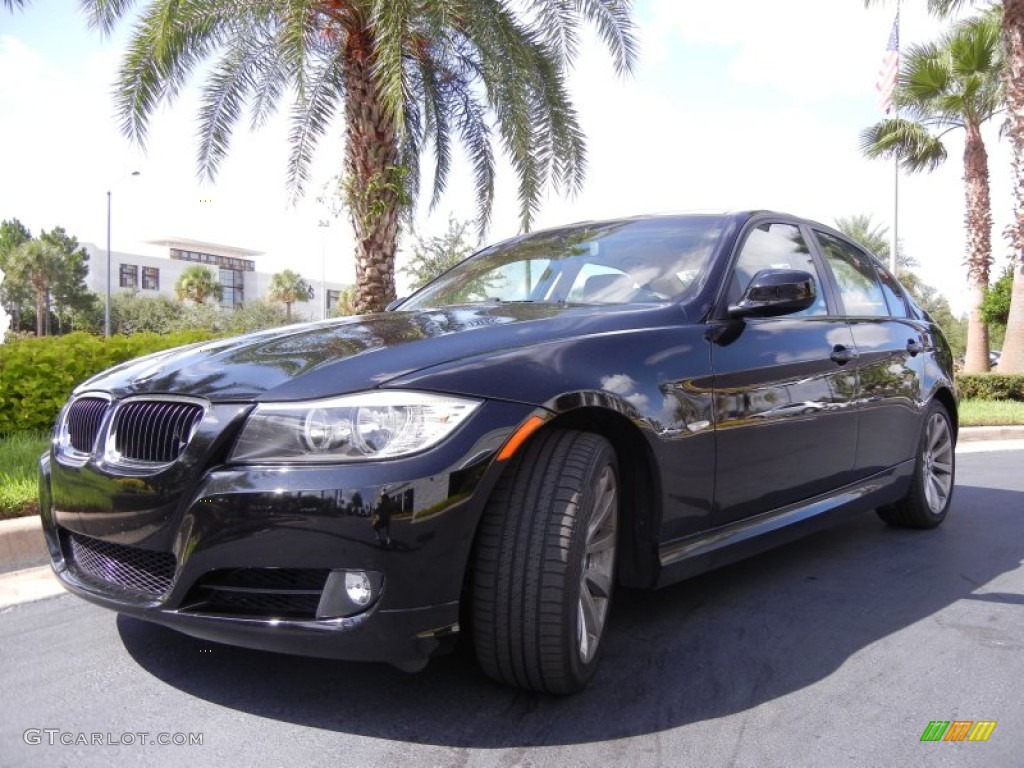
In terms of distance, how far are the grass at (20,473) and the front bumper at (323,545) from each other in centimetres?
214

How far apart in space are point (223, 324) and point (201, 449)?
60757 millimetres

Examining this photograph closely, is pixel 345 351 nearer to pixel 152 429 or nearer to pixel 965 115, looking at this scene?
pixel 152 429

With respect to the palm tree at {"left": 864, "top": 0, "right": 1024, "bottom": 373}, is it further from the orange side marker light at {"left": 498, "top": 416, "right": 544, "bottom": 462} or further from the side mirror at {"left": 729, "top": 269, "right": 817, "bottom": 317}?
the orange side marker light at {"left": 498, "top": 416, "right": 544, "bottom": 462}

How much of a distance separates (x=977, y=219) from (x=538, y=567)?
2267cm

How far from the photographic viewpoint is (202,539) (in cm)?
232

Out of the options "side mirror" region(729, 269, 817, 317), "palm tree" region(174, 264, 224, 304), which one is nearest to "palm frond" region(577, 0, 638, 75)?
"side mirror" region(729, 269, 817, 317)

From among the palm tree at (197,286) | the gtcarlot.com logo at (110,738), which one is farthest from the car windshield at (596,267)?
the palm tree at (197,286)

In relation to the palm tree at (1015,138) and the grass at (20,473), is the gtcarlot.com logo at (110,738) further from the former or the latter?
the palm tree at (1015,138)

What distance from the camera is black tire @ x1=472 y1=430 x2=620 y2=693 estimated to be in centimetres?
245

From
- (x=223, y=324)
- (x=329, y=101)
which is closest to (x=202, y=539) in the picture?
(x=329, y=101)

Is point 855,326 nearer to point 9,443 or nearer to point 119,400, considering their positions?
point 119,400

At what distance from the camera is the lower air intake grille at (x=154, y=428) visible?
97.3 inches

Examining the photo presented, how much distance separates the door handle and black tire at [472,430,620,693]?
170 cm

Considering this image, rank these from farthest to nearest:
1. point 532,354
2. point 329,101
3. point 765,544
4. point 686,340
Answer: point 329,101, point 765,544, point 686,340, point 532,354
